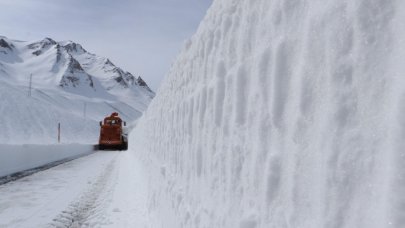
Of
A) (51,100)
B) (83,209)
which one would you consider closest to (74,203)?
(83,209)

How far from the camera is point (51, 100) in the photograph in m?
99.0

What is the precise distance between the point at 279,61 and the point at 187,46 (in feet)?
10.2

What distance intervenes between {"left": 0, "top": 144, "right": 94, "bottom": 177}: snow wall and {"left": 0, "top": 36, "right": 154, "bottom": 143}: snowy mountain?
27.6m

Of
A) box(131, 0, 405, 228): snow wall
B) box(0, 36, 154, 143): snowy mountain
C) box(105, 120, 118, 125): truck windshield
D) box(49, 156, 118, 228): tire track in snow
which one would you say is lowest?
box(49, 156, 118, 228): tire track in snow

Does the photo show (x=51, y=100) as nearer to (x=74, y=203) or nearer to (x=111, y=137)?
(x=111, y=137)

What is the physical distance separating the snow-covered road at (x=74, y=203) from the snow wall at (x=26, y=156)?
3.60 meters

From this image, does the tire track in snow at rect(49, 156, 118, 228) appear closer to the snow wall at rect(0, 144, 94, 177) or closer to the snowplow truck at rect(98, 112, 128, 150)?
the snow wall at rect(0, 144, 94, 177)

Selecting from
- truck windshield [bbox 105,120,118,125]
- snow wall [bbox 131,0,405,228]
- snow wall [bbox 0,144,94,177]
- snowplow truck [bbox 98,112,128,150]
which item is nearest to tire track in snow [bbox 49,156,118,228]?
snow wall [bbox 131,0,405,228]

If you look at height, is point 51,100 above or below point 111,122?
above

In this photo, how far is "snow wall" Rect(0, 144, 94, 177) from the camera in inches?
580

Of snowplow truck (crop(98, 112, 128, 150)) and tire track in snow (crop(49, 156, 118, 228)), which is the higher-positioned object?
snowplow truck (crop(98, 112, 128, 150))

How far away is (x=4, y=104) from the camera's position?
208 ft

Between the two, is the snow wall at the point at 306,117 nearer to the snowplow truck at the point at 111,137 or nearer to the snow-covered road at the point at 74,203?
the snow-covered road at the point at 74,203

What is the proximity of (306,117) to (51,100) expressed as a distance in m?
103
